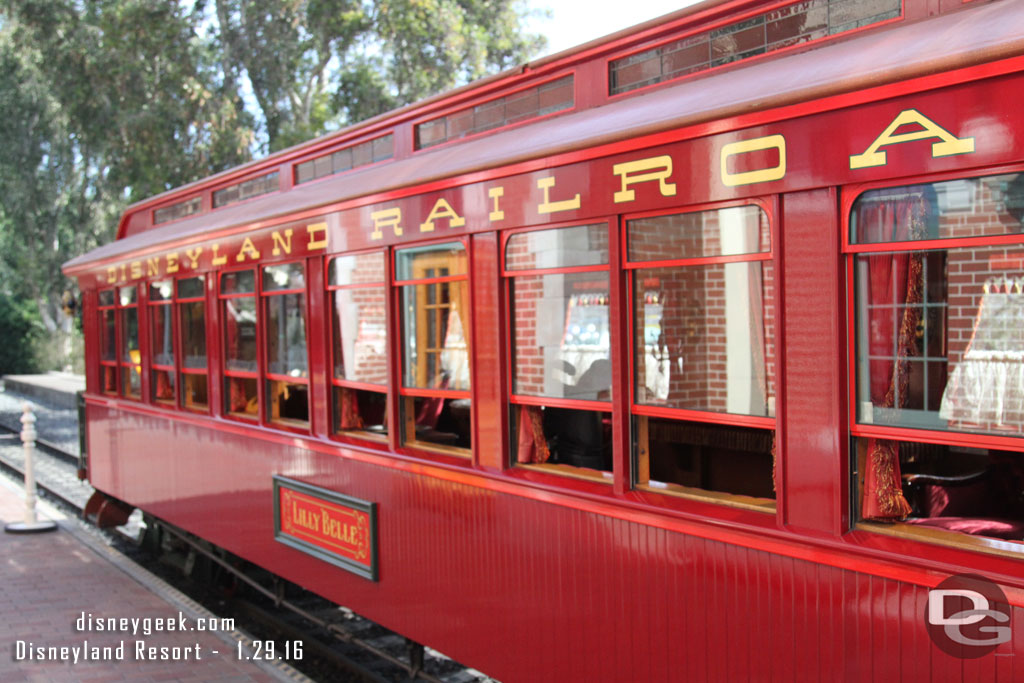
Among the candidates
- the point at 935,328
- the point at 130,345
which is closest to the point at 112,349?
the point at 130,345

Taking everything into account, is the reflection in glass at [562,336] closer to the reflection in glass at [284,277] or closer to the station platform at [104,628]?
the reflection in glass at [284,277]

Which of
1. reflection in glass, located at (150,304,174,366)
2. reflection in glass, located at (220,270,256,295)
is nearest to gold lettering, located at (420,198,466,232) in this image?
reflection in glass, located at (220,270,256,295)

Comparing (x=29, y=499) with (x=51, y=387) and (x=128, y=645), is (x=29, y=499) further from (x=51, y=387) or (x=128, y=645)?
(x=51, y=387)

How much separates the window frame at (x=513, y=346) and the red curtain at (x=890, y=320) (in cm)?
95

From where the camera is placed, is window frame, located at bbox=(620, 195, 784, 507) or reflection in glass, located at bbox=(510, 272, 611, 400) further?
reflection in glass, located at bbox=(510, 272, 611, 400)

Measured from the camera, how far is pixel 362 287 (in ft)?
16.1

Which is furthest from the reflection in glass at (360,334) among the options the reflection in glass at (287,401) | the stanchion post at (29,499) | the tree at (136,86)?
the tree at (136,86)

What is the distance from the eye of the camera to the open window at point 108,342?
852 centimetres

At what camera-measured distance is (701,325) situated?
329 centimetres

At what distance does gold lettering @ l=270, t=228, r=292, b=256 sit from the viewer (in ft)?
17.9

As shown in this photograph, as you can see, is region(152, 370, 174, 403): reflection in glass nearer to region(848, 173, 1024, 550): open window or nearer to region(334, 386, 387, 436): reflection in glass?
region(334, 386, 387, 436): reflection in glass

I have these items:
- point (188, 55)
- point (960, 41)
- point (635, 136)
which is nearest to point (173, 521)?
point (635, 136)

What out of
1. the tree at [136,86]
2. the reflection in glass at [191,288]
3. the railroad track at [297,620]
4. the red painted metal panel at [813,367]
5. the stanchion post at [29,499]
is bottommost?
the railroad track at [297,620]

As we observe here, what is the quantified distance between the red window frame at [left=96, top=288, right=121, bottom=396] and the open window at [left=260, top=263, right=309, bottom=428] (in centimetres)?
313
